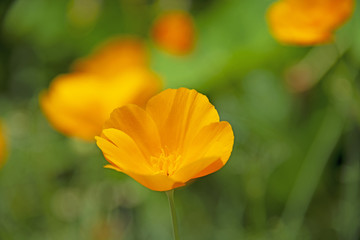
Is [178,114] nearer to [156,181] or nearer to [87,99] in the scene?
[156,181]

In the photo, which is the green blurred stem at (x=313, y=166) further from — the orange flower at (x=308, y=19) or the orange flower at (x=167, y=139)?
the orange flower at (x=167, y=139)

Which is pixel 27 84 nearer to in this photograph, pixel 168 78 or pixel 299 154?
pixel 168 78

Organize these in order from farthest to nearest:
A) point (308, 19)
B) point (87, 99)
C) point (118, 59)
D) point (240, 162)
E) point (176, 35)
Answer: point (118, 59), point (176, 35), point (240, 162), point (87, 99), point (308, 19)

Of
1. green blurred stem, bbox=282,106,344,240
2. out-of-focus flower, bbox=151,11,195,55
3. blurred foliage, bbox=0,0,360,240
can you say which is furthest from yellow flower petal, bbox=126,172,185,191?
out-of-focus flower, bbox=151,11,195,55

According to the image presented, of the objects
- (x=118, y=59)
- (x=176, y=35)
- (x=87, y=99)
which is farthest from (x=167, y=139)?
(x=118, y=59)

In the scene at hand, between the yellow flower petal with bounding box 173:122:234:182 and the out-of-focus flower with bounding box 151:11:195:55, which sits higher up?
the yellow flower petal with bounding box 173:122:234:182

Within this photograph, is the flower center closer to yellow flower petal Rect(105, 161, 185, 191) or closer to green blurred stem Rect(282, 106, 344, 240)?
yellow flower petal Rect(105, 161, 185, 191)
